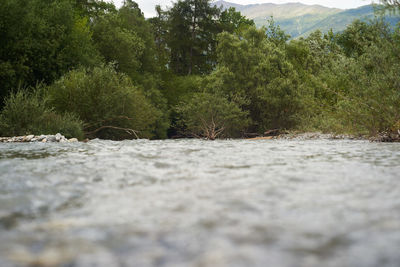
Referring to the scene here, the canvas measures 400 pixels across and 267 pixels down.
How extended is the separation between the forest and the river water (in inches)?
305

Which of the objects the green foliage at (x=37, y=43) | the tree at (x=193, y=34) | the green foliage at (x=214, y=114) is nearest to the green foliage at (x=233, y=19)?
the tree at (x=193, y=34)

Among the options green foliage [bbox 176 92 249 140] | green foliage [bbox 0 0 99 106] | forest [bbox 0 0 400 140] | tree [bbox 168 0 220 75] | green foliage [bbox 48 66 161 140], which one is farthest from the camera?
tree [bbox 168 0 220 75]

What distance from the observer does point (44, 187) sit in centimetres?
358

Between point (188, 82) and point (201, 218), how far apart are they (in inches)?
1564

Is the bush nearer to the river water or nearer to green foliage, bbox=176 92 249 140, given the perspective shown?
green foliage, bbox=176 92 249 140

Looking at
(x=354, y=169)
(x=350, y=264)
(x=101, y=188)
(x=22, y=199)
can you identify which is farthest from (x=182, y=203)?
(x=354, y=169)

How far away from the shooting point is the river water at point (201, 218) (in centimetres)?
177

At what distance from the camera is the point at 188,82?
4169cm

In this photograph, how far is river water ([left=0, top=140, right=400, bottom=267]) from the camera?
1774 millimetres

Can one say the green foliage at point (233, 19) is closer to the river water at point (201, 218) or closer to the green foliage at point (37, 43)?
the green foliage at point (37, 43)

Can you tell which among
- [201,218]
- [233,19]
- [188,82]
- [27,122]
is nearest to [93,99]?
[27,122]

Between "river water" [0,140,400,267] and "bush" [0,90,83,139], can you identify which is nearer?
"river water" [0,140,400,267]

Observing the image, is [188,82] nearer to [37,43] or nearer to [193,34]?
[193,34]

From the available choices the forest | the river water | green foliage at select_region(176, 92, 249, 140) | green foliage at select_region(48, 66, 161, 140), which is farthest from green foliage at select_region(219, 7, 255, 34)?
the river water
